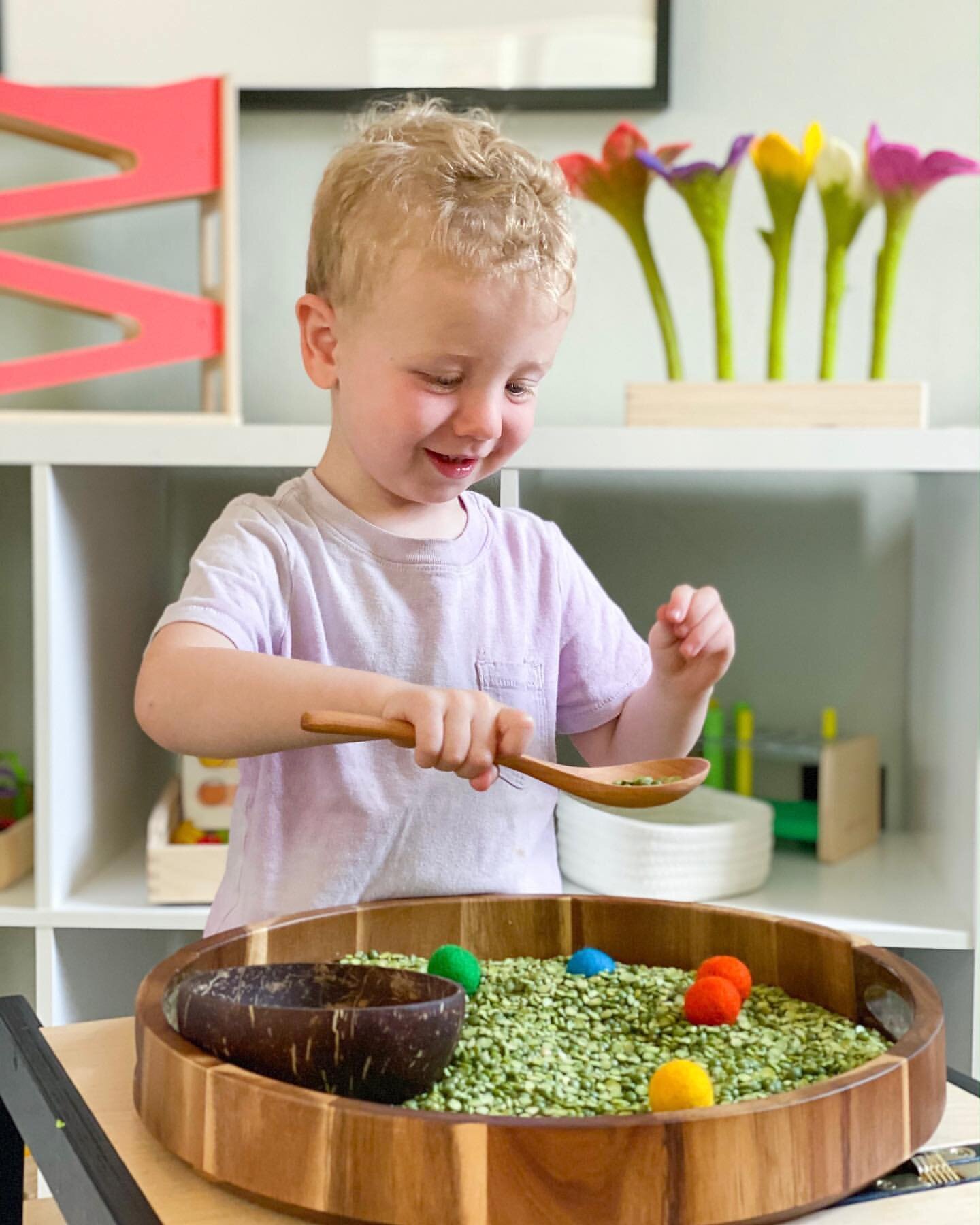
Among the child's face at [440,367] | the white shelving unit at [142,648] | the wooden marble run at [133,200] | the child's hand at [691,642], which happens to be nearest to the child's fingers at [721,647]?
the child's hand at [691,642]

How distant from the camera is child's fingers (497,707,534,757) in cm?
44

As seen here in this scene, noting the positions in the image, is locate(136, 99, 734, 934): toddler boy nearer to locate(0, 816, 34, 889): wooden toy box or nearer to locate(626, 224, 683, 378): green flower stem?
locate(626, 224, 683, 378): green flower stem

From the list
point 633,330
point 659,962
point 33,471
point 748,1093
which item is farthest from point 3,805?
point 748,1093

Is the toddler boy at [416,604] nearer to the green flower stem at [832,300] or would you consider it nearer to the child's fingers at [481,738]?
the child's fingers at [481,738]

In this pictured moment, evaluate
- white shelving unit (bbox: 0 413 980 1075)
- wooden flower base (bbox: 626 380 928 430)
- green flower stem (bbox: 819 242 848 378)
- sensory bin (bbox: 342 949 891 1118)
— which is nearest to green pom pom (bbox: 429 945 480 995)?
sensory bin (bbox: 342 949 891 1118)

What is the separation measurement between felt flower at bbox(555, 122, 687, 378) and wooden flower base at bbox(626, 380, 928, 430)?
0.11m

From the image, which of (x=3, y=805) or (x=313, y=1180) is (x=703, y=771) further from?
(x=3, y=805)

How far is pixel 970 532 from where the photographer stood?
1064mm

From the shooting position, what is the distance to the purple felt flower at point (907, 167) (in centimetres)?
98

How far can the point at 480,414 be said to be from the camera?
54 centimetres

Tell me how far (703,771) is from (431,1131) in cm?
25

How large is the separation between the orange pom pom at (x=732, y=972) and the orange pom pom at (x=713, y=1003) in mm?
12

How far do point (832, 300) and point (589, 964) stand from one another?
0.72 m

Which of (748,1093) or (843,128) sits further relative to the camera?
(843,128)
